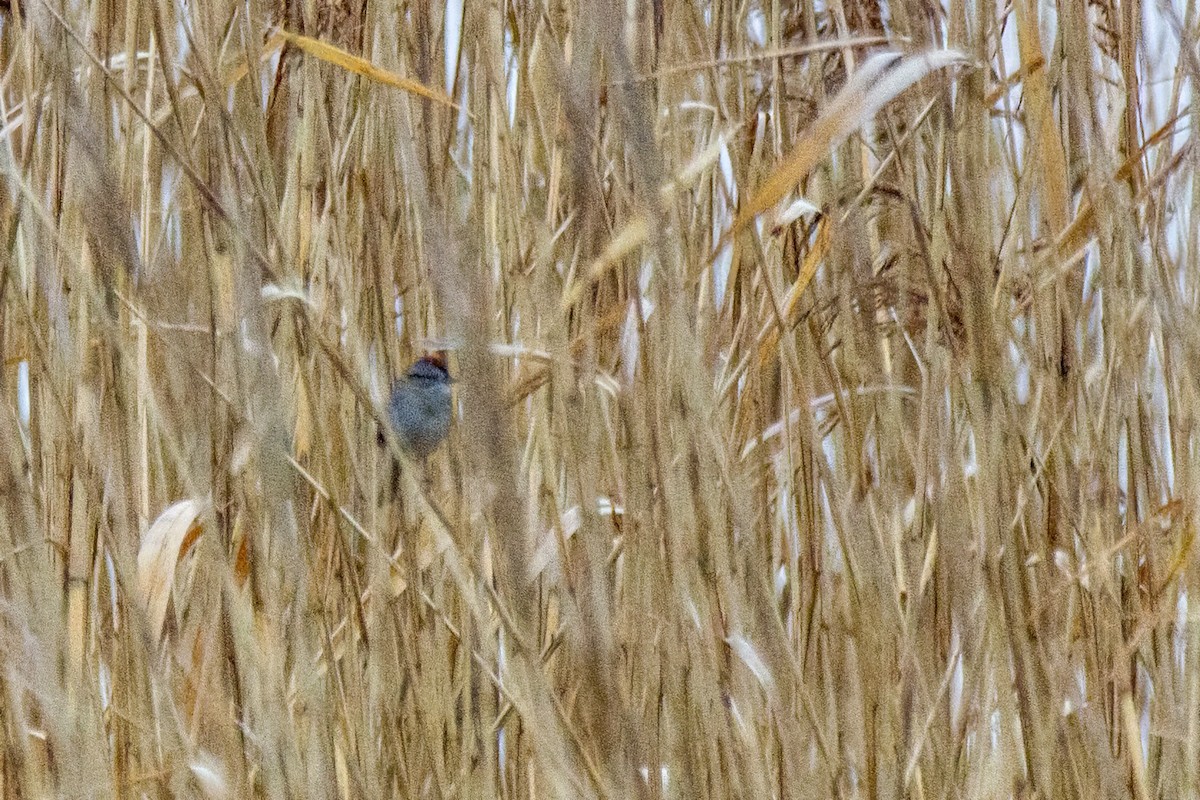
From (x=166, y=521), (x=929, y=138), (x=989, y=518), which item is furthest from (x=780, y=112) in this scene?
(x=166, y=521)

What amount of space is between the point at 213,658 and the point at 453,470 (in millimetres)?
243

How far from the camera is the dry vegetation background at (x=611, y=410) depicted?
A: 0.49 m

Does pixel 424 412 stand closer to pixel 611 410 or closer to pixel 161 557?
pixel 611 410

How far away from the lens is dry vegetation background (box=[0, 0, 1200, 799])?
49 centimetres

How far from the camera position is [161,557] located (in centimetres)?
→ 58

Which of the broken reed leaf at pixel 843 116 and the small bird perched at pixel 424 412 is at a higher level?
the broken reed leaf at pixel 843 116

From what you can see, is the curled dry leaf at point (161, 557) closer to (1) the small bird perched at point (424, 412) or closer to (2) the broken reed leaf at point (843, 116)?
(2) the broken reed leaf at point (843, 116)

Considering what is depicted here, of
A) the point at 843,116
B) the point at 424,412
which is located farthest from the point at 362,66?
the point at 424,412

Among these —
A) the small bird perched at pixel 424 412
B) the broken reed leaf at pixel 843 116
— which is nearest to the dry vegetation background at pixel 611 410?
the broken reed leaf at pixel 843 116

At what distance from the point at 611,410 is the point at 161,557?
338mm

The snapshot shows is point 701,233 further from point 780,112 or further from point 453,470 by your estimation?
point 453,470

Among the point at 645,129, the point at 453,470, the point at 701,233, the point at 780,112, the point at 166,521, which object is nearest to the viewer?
the point at 645,129

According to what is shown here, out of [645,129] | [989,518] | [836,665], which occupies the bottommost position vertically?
[836,665]

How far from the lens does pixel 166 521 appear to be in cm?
59
